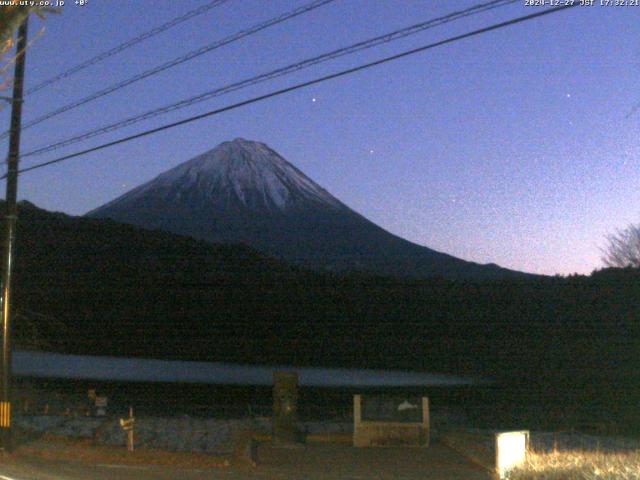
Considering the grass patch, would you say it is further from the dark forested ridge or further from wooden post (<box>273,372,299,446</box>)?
the dark forested ridge

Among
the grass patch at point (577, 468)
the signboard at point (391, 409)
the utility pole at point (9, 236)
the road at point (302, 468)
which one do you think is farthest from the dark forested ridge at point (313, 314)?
the grass patch at point (577, 468)

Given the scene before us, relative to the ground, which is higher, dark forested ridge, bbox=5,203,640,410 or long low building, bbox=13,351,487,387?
dark forested ridge, bbox=5,203,640,410

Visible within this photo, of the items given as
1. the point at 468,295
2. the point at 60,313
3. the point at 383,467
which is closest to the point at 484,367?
the point at 468,295

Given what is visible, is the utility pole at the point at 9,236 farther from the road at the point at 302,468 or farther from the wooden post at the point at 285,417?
the wooden post at the point at 285,417

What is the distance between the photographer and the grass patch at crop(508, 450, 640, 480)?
1031cm

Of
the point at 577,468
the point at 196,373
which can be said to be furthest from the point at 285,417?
the point at 196,373

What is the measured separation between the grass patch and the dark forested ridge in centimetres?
2663

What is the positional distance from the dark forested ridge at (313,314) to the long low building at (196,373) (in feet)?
3.13

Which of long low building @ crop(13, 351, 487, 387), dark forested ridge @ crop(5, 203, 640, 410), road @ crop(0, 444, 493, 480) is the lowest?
road @ crop(0, 444, 493, 480)

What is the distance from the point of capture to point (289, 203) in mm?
117312

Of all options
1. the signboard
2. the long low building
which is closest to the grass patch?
the signboard

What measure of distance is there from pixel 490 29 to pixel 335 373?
3344 cm

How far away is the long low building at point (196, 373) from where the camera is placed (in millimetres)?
40406

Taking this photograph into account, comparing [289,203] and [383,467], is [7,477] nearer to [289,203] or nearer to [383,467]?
[383,467]
